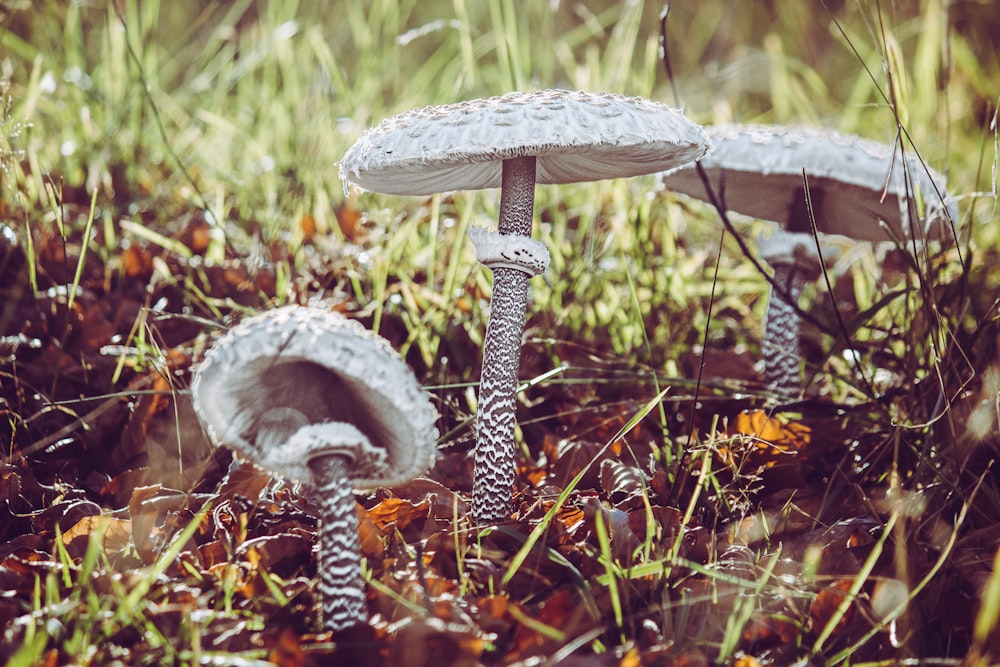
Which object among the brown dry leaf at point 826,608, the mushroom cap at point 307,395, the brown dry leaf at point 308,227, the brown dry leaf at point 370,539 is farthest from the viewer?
the brown dry leaf at point 308,227

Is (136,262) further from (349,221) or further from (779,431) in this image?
(779,431)

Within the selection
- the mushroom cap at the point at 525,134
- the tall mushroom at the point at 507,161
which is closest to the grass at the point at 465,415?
the tall mushroom at the point at 507,161

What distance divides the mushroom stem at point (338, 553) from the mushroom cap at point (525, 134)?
0.78 meters

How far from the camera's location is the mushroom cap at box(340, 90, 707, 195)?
5.99 feet

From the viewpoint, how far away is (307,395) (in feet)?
5.73

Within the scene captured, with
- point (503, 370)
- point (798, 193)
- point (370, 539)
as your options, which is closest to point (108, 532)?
point (370, 539)

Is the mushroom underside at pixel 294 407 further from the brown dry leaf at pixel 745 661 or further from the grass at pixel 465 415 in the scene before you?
the brown dry leaf at pixel 745 661

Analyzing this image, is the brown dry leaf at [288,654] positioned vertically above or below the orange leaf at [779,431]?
below

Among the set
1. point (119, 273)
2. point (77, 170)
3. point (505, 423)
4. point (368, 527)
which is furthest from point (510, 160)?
point (77, 170)

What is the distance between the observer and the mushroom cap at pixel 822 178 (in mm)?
2570

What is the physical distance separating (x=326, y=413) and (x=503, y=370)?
601 millimetres

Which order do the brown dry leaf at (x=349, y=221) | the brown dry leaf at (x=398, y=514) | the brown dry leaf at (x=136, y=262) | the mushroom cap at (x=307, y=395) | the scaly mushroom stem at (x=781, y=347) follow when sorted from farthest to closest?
1. the brown dry leaf at (x=349, y=221)
2. the brown dry leaf at (x=136, y=262)
3. the scaly mushroom stem at (x=781, y=347)
4. the brown dry leaf at (x=398, y=514)
5. the mushroom cap at (x=307, y=395)

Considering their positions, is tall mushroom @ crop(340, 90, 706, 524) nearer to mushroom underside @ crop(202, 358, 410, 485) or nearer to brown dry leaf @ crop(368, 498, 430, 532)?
brown dry leaf @ crop(368, 498, 430, 532)

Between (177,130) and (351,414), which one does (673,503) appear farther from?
(177,130)
